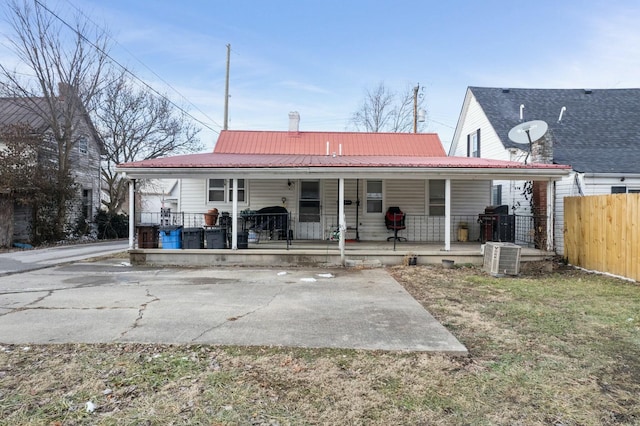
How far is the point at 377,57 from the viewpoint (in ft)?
62.3

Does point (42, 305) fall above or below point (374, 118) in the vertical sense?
below

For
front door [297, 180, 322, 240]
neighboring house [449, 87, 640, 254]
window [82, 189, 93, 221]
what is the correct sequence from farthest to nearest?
window [82, 189, 93, 221], front door [297, 180, 322, 240], neighboring house [449, 87, 640, 254]

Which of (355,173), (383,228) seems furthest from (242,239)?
(383,228)

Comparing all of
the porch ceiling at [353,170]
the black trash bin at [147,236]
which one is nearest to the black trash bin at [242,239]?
the porch ceiling at [353,170]

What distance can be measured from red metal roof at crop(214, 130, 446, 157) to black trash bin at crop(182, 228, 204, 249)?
4571mm

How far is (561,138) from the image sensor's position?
530 inches

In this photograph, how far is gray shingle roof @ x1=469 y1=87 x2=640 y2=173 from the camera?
11.9 m

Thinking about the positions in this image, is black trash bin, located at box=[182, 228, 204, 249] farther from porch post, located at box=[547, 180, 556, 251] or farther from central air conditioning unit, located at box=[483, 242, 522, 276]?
porch post, located at box=[547, 180, 556, 251]

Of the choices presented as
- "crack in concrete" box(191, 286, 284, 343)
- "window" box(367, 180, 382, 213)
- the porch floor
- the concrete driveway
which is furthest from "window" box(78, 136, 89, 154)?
"crack in concrete" box(191, 286, 284, 343)

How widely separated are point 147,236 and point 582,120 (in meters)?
15.8

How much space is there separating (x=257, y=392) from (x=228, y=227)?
8533 millimetres

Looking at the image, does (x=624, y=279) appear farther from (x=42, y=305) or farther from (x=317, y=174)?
(x=42, y=305)

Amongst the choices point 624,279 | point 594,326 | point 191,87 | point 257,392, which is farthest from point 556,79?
point 257,392

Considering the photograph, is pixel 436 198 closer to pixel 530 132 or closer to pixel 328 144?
pixel 530 132
